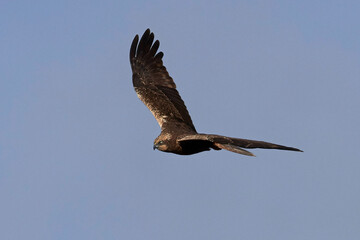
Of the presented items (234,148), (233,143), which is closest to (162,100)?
(233,143)

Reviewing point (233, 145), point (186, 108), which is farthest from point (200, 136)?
→ point (186, 108)

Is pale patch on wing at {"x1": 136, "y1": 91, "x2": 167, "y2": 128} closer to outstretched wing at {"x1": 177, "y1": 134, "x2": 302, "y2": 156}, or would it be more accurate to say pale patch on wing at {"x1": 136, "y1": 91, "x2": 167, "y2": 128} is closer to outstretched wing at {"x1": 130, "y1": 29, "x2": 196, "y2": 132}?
outstretched wing at {"x1": 130, "y1": 29, "x2": 196, "y2": 132}

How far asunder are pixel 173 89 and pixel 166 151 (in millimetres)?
2810

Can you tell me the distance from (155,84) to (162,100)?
2.30 feet

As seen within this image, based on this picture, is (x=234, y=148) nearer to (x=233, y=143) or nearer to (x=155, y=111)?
(x=233, y=143)

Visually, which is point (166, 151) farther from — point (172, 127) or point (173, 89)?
point (173, 89)

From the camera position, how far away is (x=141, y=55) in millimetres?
17750

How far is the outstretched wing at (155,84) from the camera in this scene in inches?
647

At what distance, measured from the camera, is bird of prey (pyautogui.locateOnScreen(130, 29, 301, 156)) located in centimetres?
1422

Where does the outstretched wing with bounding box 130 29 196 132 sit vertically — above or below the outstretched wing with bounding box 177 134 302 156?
above

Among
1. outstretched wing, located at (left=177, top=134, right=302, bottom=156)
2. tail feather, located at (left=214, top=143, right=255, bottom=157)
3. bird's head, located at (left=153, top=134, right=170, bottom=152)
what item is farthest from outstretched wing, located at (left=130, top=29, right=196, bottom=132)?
tail feather, located at (left=214, top=143, right=255, bottom=157)

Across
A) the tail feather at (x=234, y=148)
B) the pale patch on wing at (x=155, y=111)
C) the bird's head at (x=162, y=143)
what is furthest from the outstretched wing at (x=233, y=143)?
the pale patch on wing at (x=155, y=111)

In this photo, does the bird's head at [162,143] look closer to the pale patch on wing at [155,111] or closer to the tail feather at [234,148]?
the pale patch on wing at [155,111]

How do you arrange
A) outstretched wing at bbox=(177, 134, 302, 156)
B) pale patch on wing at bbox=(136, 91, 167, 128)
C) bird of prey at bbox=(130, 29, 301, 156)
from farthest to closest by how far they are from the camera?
pale patch on wing at bbox=(136, 91, 167, 128), bird of prey at bbox=(130, 29, 301, 156), outstretched wing at bbox=(177, 134, 302, 156)
